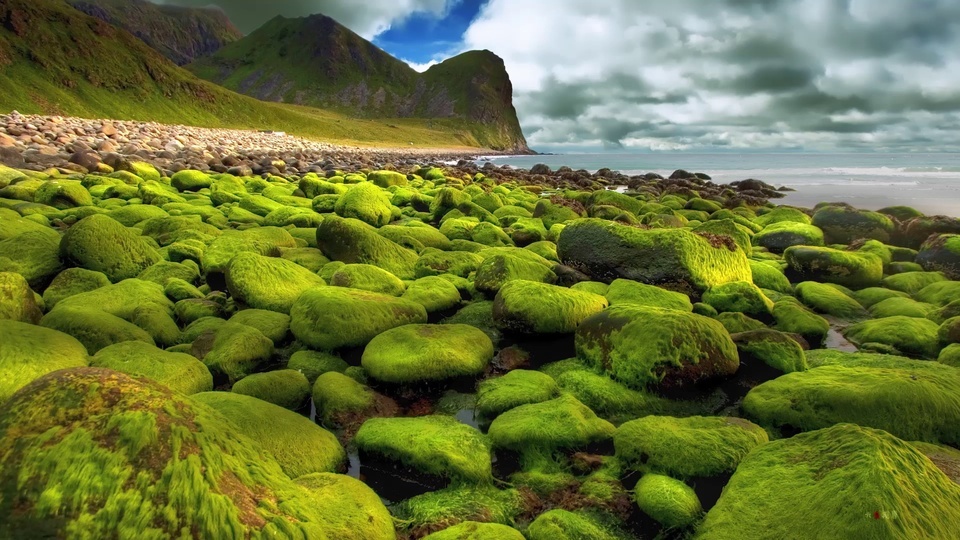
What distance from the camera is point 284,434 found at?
374cm

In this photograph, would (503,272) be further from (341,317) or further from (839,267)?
(839,267)

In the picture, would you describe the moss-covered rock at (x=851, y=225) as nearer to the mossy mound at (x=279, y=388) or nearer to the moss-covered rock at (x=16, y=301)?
the mossy mound at (x=279, y=388)

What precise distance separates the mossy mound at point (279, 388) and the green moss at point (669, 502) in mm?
3002

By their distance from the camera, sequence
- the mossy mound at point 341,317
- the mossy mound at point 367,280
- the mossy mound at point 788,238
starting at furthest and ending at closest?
the mossy mound at point 788,238, the mossy mound at point 367,280, the mossy mound at point 341,317

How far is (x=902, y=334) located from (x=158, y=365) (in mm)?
8223

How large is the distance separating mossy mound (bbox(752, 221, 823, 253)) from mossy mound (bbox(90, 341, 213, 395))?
12201 millimetres

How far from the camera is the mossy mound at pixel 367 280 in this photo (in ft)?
23.2

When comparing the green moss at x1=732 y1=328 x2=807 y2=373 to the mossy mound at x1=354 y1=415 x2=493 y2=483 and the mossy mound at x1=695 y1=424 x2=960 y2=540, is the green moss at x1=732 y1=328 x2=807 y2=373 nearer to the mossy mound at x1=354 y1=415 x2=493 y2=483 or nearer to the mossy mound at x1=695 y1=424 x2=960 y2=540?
the mossy mound at x1=695 y1=424 x2=960 y2=540

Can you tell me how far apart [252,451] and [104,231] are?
6367mm

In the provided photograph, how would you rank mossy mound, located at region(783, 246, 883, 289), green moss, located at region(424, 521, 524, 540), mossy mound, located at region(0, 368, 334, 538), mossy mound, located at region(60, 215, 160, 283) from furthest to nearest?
mossy mound, located at region(783, 246, 883, 289)
mossy mound, located at region(60, 215, 160, 283)
green moss, located at region(424, 521, 524, 540)
mossy mound, located at region(0, 368, 334, 538)

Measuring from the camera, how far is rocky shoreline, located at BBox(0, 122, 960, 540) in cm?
252

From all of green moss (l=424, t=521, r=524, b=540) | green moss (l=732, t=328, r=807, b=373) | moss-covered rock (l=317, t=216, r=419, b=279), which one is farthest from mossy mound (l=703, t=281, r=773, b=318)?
green moss (l=424, t=521, r=524, b=540)

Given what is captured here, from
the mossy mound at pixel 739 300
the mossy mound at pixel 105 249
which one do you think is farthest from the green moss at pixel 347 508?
the mossy mound at pixel 105 249

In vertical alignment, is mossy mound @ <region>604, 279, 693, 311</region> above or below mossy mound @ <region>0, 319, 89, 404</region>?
above
